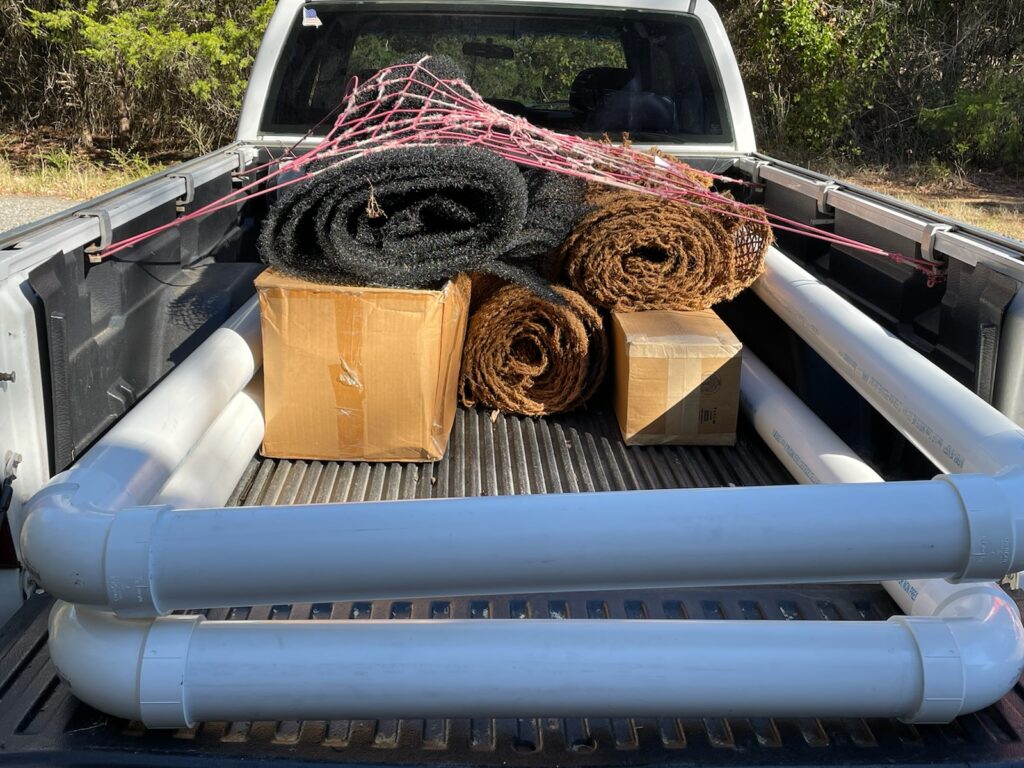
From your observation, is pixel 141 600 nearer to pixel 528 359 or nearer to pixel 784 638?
pixel 784 638

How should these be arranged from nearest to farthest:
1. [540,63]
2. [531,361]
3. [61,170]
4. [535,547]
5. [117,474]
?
1. [535,547]
2. [117,474]
3. [531,361]
4. [540,63]
5. [61,170]

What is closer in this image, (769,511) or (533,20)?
(769,511)

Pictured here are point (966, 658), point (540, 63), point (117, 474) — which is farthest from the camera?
point (540, 63)

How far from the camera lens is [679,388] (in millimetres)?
2941

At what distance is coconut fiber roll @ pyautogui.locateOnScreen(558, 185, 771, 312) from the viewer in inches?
123

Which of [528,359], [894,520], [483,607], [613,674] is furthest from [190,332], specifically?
[894,520]

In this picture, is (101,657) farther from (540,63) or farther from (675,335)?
(540,63)

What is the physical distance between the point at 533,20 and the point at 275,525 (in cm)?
304

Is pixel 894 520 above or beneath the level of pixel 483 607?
above

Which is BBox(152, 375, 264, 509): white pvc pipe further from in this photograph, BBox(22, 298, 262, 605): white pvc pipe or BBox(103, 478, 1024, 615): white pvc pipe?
BBox(103, 478, 1024, 615): white pvc pipe

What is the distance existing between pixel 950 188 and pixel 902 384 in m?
9.29

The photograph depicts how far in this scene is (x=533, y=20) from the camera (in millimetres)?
4035

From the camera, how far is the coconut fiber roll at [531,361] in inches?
123

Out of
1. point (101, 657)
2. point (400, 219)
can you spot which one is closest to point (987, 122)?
point (400, 219)
